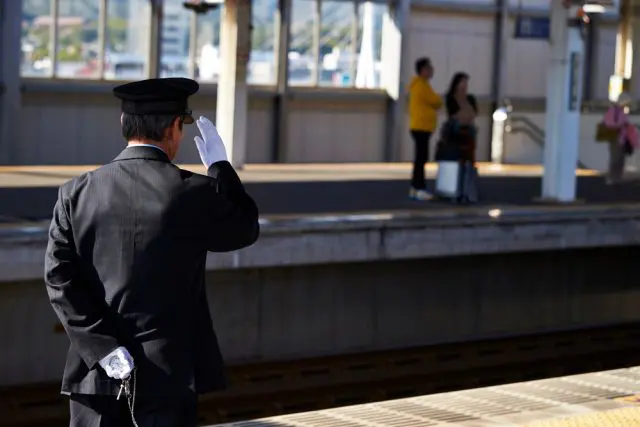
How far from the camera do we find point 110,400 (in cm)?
359

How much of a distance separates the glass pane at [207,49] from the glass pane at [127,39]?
1.13 meters

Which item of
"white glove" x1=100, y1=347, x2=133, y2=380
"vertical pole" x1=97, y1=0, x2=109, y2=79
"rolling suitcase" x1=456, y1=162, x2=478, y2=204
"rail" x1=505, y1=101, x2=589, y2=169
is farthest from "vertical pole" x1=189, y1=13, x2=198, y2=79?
"white glove" x1=100, y1=347, x2=133, y2=380

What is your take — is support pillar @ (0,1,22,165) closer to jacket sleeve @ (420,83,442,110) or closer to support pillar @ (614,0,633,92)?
jacket sleeve @ (420,83,442,110)

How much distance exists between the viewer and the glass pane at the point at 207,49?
2272cm

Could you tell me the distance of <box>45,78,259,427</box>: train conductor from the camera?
11.6 ft

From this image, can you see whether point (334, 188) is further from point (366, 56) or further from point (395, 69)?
point (366, 56)

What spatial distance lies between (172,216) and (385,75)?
2154 cm

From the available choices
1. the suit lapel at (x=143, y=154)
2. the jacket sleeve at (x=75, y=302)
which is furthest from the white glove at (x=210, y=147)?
the jacket sleeve at (x=75, y=302)

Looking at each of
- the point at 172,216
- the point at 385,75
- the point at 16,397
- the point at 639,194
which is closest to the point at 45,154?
the point at 385,75

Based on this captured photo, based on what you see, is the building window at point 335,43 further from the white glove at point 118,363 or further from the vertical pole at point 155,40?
the white glove at point 118,363

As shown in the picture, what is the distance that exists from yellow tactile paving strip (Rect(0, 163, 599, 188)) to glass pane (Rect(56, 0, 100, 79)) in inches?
144

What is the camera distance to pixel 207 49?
22.9 meters

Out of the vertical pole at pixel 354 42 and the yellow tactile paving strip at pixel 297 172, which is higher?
the vertical pole at pixel 354 42

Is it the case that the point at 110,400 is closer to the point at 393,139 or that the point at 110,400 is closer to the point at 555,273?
the point at 555,273
